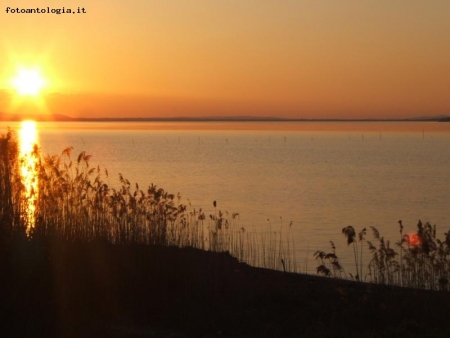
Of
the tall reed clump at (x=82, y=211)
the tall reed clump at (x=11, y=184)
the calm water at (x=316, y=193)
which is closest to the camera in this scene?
the tall reed clump at (x=11, y=184)

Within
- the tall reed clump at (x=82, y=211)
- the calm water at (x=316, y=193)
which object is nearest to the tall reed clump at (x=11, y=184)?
the tall reed clump at (x=82, y=211)

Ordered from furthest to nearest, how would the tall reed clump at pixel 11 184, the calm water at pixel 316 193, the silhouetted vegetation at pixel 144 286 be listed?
the calm water at pixel 316 193
the tall reed clump at pixel 11 184
the silhouetted vegetation at pixel 144 286

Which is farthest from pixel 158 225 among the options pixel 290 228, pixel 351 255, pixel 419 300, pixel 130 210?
pixel 290 228

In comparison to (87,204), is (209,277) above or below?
below

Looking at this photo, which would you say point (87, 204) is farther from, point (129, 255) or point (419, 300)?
point (419, 300)

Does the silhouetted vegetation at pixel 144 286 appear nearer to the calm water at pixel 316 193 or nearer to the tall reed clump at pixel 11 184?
the tall reed clump at pixel 11 184

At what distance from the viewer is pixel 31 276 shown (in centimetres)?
991

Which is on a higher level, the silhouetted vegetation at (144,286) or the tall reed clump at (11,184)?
the tall reed clump at (11,184)

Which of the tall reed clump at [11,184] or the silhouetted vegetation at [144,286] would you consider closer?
the silhouetted vegetation at [144,286]

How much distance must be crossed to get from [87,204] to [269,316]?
468cm

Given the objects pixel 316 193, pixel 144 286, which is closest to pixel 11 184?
pixel 144 286

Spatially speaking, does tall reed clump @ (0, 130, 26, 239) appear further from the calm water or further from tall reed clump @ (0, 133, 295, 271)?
the calm water

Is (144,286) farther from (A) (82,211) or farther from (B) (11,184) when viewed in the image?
(B) (11,184)

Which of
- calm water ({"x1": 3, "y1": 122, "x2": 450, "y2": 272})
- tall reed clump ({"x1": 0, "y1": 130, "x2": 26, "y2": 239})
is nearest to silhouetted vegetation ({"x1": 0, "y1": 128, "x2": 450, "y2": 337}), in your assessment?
tall reed clump ({"x1": 0, "y1": 130, "x2": 26, "y2": 239})
